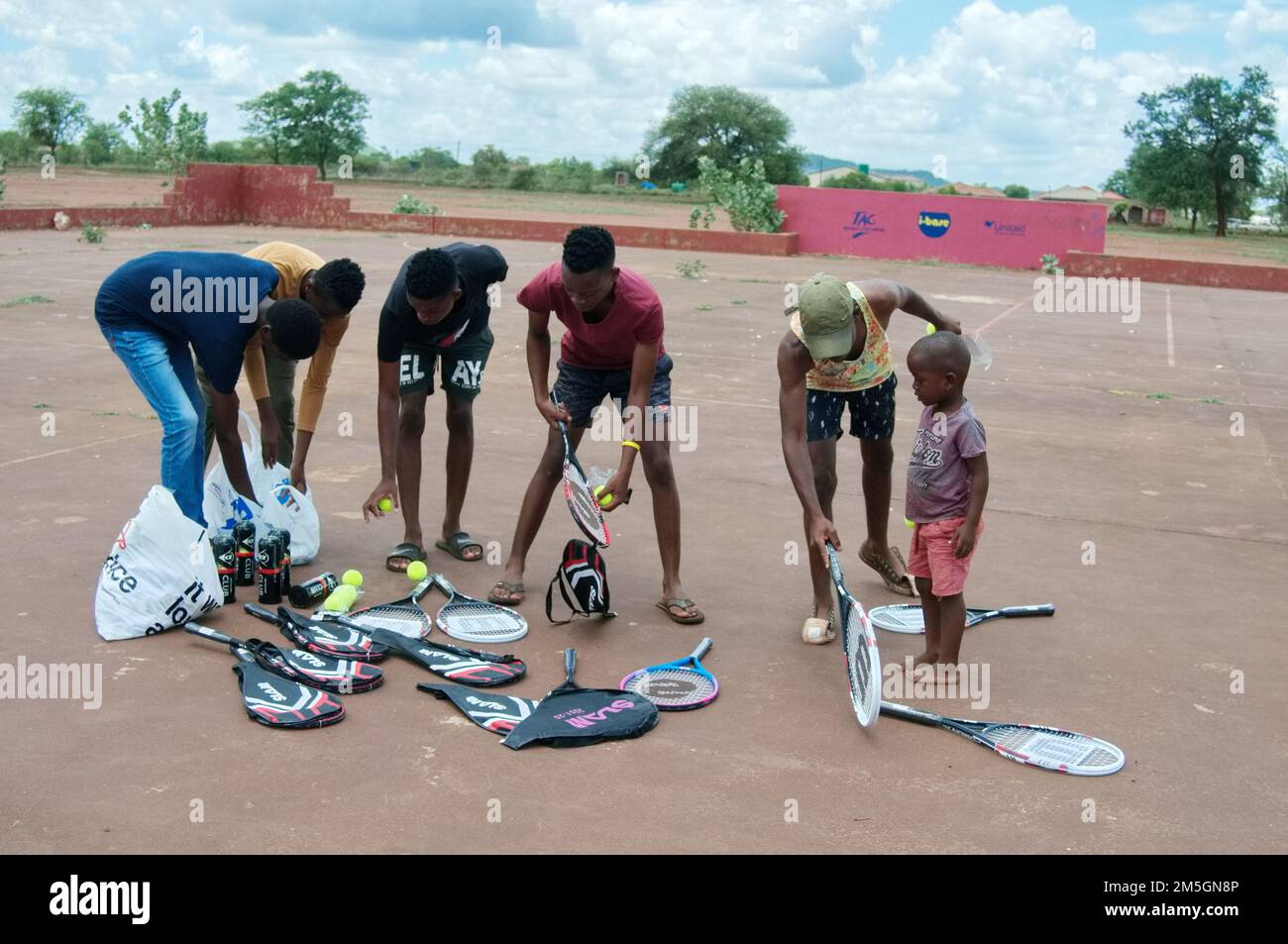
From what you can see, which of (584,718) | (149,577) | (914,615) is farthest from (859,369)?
(149,577)

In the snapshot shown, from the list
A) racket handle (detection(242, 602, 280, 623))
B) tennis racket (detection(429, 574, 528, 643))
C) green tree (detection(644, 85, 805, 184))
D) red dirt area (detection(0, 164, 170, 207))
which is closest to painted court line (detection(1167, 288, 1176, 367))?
tennis racket (detection(429, 574, 528, 643))

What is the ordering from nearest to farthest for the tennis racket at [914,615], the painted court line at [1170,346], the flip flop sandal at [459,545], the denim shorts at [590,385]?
the tennis racket at [914,615]
the denim shorts at [590,385]
the flip flop sandal at [459,545]
the painted court line at [1170,346]

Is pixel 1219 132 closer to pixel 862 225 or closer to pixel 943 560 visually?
pixel 862 225

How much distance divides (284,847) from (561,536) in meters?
3.80

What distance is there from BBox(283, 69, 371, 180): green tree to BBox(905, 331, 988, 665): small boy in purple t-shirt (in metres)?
72.9

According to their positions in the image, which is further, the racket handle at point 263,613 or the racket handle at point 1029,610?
the racket handle at point 1029,610

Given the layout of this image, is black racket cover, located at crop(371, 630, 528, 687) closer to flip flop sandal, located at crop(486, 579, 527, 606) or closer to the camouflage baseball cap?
flip flop sandal, located at crop(486, 579, 527, 606)

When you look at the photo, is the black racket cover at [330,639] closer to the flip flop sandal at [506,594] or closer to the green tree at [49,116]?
the flip flop sandal at [506,594]

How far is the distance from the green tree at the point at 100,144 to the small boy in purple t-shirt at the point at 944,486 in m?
68.4

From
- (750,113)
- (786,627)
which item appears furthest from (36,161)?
(786,627)

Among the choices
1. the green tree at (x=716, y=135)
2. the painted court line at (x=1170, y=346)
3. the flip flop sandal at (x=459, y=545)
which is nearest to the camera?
the flip flop sandal at (x=459, y=545)

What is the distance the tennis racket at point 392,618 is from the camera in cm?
568


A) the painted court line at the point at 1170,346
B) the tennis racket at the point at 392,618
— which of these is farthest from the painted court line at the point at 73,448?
the painted court line at the point at 1170,346

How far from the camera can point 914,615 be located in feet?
20.7
